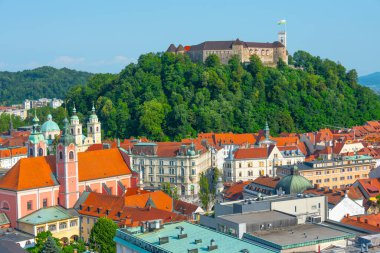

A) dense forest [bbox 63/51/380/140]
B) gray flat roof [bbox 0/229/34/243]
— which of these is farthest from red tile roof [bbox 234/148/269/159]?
gray flat roof [bbox 0/229/34/243]

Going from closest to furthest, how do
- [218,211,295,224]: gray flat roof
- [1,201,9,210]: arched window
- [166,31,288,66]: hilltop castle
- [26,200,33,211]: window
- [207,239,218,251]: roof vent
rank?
1. [207,239,218,251]: roof vent
2. [218,211,295,224]: gray flat roof
3. [26,200,33,211]: window
4. [1,201,9,210]: arched window
5. [166,31,288,66]: hilltop castle

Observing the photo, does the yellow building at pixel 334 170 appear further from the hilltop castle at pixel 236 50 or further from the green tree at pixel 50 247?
the hilltop castle at pixel 236 50

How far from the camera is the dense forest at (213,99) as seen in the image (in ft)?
288

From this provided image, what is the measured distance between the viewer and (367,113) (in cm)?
10394

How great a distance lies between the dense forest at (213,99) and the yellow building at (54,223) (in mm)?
37372

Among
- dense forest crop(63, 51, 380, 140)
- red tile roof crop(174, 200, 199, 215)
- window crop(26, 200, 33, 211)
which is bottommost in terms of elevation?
red tile roof crop(174, 200, 199, 215)

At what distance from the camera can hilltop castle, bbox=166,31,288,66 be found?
103m

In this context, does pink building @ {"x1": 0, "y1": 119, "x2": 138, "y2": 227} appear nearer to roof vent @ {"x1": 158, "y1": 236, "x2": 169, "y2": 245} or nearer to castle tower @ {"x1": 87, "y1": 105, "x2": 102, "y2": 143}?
roof vent @ {"x1": 158, "y1": 236, "x2": 169, "y2": 245}

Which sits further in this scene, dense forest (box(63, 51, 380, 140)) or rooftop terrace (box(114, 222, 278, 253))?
dense forest (box(63, 51, 380, 140))

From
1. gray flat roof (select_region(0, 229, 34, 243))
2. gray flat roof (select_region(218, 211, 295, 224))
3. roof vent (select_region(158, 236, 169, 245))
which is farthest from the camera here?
gray flat roof (select_region(0, 229, 34, 243))

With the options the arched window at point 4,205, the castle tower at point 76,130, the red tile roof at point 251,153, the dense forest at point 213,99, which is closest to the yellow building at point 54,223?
Result: the arched window at point 4,205

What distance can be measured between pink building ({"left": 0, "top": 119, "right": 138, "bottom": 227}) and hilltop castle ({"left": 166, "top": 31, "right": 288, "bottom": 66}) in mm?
52366

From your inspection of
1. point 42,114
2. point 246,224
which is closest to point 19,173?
point 246,224

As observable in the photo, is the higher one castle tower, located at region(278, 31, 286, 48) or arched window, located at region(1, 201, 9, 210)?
castle tower, located at region(278, 31, 286, 48)
